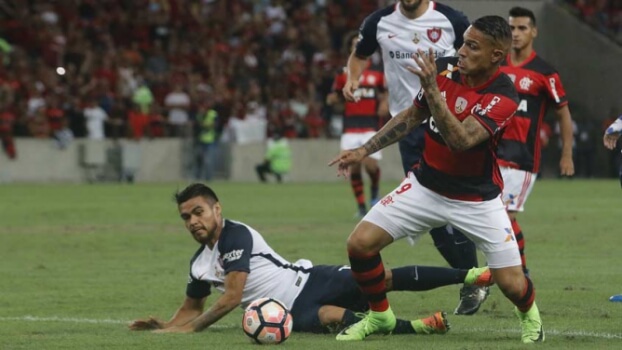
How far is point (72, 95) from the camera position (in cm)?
3112

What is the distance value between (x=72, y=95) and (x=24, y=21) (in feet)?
9.04

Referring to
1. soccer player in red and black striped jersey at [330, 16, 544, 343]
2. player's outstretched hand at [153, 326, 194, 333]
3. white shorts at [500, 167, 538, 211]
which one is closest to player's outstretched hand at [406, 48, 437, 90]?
soccer player in red and black striped jersey at [330, 16, 544, 343]

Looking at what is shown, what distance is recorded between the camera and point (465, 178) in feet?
26.6

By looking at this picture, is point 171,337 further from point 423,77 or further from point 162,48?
point 162,48

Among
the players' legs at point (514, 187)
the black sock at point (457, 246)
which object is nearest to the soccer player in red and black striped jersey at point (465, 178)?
the black sock at point (457, 246)

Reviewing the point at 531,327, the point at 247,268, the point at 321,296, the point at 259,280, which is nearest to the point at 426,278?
the point at 321,296

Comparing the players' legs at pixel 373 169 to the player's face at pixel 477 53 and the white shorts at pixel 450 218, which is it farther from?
the player's face at pixel 477 53

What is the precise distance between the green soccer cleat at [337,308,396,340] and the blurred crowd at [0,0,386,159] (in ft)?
72.2

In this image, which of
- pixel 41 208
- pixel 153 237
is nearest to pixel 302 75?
pixel 41 208

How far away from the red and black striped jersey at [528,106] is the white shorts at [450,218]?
302cm

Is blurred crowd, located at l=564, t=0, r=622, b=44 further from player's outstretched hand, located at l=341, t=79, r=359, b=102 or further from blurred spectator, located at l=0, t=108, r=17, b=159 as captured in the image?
player's outstretched hand, located at l=341, t=79, r=359, b=102

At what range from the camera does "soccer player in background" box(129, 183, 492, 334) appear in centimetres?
A: 863

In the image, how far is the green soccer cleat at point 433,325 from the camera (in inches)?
338

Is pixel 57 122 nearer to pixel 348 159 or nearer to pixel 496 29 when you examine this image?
pixel 348 159
